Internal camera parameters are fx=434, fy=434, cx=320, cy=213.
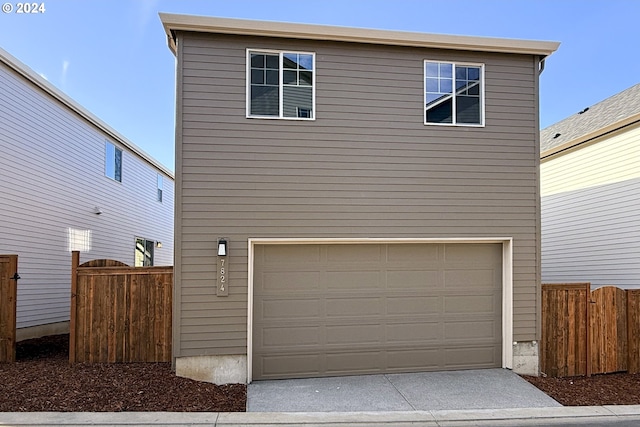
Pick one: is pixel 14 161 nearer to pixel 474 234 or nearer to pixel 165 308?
pixel 165 308

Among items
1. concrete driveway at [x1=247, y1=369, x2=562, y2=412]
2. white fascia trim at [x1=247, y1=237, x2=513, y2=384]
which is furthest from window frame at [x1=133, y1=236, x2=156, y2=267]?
concrete driveway at [x1=247, y1=369, x2=562, y2=412]

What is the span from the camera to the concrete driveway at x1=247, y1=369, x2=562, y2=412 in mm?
5723

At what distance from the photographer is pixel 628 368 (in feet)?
24.8

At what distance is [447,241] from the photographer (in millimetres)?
7184

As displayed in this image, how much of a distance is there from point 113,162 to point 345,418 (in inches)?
438

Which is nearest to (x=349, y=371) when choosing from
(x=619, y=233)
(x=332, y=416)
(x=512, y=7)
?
(x=332, y=416)

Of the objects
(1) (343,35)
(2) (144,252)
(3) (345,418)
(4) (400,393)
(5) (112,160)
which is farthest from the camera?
(2) (144,252)

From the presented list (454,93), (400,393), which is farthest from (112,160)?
(400,393)

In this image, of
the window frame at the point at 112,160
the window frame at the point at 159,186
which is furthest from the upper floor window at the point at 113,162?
the window frame at the point at 159,186

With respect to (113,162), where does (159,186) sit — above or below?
below

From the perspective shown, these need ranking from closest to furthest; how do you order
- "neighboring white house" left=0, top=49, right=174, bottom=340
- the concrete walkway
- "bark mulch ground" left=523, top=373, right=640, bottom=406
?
1. the concrete walkway
2. "bark mulch ground" left=523, top=373, right=640, bottom=406
3. "neighboring white house" left=0, top=49, right=174, bottom=340

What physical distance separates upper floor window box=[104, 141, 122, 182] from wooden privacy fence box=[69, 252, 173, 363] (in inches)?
261

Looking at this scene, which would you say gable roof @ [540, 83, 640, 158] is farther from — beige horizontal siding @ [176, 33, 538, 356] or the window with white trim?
the window with white trim

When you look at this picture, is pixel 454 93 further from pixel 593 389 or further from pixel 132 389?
pixel 132 389
